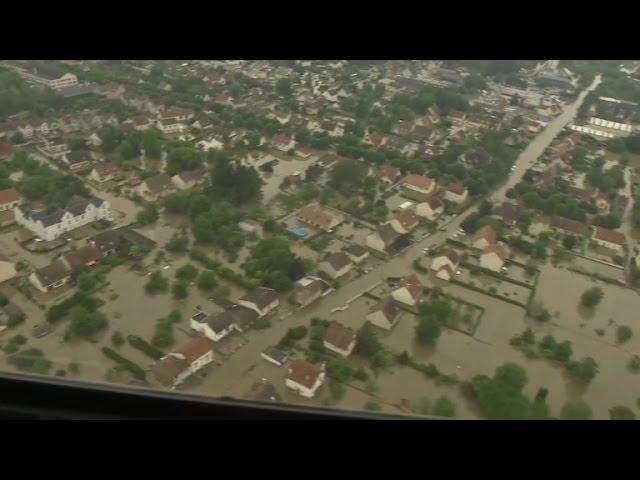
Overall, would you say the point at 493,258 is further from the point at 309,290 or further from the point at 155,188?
the point at 155,188

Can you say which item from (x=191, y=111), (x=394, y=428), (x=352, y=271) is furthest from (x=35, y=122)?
(x=394, y=428)

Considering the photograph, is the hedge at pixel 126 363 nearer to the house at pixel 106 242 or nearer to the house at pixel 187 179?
the house at pixel 106 242

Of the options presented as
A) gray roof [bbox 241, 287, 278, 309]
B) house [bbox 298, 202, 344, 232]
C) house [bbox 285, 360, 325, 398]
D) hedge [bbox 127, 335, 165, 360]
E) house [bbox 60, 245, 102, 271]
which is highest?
house [bbox 298, 202, 344, 232]

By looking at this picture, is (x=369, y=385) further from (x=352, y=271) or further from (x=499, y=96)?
(x=499, y=96)

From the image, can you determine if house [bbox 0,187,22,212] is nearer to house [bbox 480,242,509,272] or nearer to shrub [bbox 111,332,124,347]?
shrub [bbox 111,332,124,347]

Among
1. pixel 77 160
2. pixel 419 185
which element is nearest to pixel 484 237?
pixel 419 185

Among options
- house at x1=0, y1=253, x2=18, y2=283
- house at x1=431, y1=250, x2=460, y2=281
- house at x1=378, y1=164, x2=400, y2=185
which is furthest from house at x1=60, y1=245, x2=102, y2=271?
house at x1=378, y1=164, x2=400, y2=185
